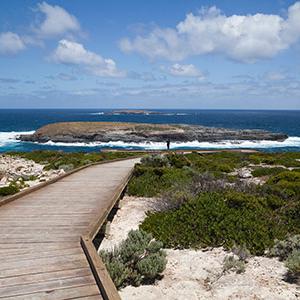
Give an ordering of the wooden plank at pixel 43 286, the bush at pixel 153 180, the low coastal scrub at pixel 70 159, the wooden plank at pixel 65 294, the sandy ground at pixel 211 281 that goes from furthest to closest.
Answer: the low coastal scrub at pixel 70 159, the bush at pixel 153 180, the sandy ground at pixel 211 281, the wooden plank at pixel 43 286, the wooden plank at pixel 65 294

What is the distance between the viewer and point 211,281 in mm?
Answer: 6020

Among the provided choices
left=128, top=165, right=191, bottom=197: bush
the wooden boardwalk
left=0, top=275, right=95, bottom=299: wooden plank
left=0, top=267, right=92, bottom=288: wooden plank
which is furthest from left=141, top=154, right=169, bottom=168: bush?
left=0, top=275, right=95, bottom=299: wooden plank

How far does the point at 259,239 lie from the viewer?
737 cm

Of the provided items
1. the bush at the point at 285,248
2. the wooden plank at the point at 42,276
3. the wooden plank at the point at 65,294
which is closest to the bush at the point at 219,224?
the bush at the point at 285,248

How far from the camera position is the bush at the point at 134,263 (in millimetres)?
5832

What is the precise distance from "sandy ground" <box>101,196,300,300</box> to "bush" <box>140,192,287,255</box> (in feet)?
1.16

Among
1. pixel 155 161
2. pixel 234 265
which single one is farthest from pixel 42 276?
pixel 155 161

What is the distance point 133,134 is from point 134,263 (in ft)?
208

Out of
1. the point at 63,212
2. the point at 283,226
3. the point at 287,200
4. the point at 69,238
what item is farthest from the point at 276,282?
the point at 287,200

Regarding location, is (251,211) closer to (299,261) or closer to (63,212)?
(299,261)

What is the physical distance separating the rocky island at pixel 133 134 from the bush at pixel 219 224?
57.7 metres

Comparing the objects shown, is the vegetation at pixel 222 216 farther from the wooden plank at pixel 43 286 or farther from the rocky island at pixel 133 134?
the rocky island at pixel 133 134

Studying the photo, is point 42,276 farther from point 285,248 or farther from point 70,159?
point 70,159

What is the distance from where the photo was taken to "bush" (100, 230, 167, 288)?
5832mm
